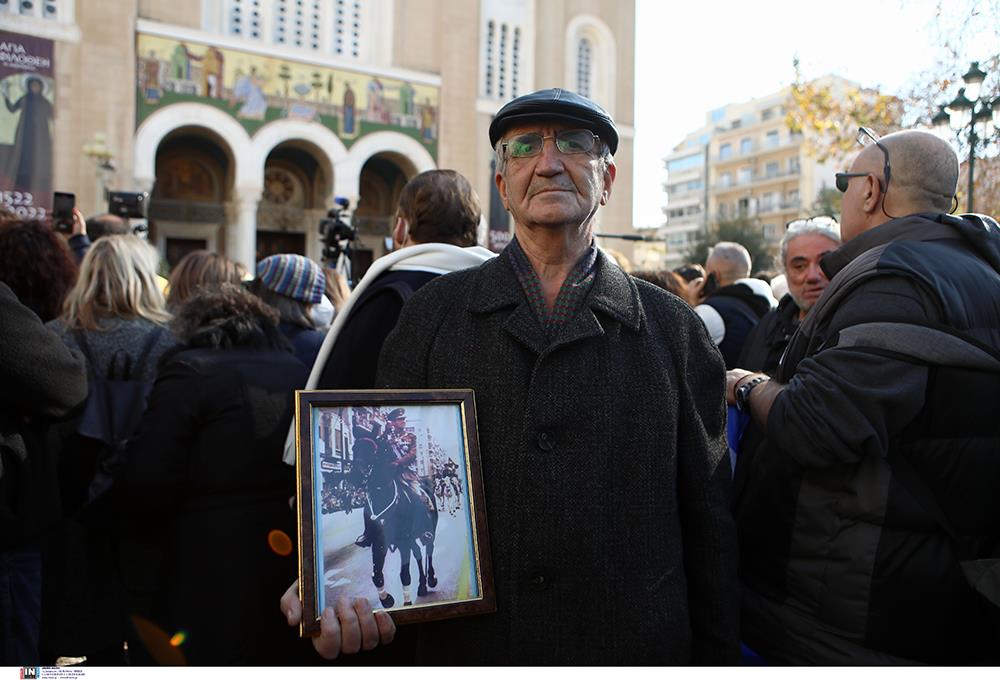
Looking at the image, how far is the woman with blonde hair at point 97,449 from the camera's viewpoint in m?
3.05

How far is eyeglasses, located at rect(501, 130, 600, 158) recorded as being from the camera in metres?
1.78

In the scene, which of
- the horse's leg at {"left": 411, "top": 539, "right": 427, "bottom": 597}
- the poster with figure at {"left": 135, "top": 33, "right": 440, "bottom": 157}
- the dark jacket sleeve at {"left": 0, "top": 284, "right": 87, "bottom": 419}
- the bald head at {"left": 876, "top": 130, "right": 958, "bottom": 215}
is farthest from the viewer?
the poster with figure at {"left": 135, "top": 33, "right": 440, "bottom": 157}

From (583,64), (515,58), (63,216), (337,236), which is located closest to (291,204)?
(515,58)

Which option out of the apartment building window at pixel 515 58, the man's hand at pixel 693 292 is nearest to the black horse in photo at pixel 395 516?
the man's hand at pixel 693 292

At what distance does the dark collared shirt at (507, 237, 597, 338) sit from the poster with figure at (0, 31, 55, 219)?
59.2 feet

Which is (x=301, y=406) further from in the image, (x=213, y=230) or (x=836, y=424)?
(x=213, y=230)

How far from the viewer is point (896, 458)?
71.7 inches

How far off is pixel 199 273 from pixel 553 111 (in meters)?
2.85

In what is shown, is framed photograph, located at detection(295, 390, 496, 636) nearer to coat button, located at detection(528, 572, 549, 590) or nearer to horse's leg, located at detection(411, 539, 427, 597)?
horse's leg, located at detection(411, 539, 427, 597)

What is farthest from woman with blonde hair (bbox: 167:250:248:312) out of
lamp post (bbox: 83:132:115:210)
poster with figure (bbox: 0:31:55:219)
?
lamp post (bbox: 83:132:115:210)

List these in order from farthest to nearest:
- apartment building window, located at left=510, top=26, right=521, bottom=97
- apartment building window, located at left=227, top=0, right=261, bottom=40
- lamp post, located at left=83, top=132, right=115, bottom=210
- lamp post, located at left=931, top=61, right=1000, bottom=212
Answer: apartment building window, located at left=510, top=26, right=521, bottom=97 < apartment building window, located at left=227, top=0, right=261, bottom=40 < lamp post, located at left=83, top=132, right=115, bottom=210 < lamp post, located at left=931, top=61, right=1000, bottom=212

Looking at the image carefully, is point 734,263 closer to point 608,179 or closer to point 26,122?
point 608,179

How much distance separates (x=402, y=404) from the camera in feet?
5.21

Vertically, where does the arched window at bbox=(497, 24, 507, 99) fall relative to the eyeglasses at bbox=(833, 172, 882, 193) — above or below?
above
